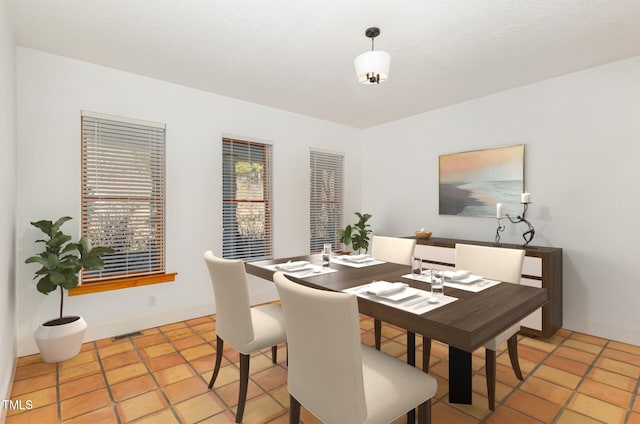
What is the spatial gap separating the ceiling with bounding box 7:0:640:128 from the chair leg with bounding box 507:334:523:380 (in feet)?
7.36

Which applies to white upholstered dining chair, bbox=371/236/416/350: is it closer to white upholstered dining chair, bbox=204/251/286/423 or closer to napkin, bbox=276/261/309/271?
napkin, bbox=276/261/309/271

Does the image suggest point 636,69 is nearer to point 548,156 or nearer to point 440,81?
point 548,156

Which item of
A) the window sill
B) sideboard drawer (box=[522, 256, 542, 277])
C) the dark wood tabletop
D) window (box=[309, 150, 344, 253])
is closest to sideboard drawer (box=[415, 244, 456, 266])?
sideboard drawer (box=[522, 256, 542, 277])

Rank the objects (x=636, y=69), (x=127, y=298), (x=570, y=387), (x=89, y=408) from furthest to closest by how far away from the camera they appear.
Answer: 1. (x=127, y=298)
2. (x=636, y=69)
3. (x=570, y=387)
4. (x=89, y=408)

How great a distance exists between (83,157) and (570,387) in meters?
4.34

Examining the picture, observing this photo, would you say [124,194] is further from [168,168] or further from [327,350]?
[327,350]

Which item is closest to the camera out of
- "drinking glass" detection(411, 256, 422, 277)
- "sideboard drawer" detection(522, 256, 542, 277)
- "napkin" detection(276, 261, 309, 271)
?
"drinking glass" detection(411, 256, 422, 277)

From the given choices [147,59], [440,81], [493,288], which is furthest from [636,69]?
[147,59]

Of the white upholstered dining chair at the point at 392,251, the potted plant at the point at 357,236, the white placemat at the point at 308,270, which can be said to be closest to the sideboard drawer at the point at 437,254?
the white upholstered dining chair at the point at 392,251

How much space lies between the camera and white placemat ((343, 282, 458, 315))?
1.44 meters

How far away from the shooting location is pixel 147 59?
2.88m

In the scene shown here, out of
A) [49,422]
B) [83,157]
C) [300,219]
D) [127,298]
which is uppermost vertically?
[83,157]

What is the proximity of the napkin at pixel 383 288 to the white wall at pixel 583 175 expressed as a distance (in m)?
2.43

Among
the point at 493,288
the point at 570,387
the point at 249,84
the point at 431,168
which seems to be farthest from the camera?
the point at 431,168
